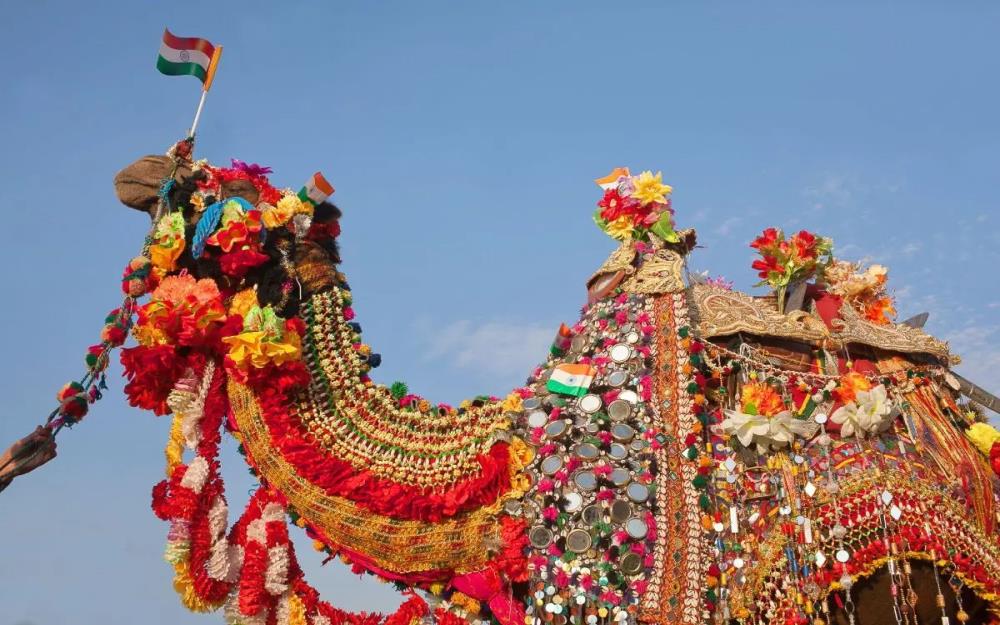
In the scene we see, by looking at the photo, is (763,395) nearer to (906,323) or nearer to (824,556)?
(824,556)

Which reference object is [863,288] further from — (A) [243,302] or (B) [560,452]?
(A) [243,302]

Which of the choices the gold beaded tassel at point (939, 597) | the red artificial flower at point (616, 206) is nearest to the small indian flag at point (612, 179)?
the red artificial flower at point (616, 206)

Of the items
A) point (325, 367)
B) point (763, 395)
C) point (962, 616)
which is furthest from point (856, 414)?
point (325, 367)

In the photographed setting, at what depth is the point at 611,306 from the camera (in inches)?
202

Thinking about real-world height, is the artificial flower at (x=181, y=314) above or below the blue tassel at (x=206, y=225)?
below

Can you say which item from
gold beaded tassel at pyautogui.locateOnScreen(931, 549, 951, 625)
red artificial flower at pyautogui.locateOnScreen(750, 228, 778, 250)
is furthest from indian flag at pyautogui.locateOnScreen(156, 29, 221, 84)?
gold beaded tassel at pyautogui.locateOnScreen(931, 549, 951, 625)

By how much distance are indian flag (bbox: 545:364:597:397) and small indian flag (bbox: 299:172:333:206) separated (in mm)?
1548

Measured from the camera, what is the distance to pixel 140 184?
5.05m

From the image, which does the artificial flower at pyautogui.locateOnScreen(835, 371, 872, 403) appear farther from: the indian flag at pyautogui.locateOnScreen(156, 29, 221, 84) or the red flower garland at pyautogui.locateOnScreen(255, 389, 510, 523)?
the indian flag at pyautogui.locateOnScreen(156, 29, 221, 84)

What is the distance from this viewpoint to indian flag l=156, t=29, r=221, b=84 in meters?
5.37

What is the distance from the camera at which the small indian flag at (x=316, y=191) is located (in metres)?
5.22

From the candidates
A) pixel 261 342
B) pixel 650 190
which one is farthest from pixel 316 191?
pixel 650 190

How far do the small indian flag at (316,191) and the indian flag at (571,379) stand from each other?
1548mm

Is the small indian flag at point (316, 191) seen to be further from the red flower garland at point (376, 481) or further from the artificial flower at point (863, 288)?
the artificial flower at point (863, 288)
